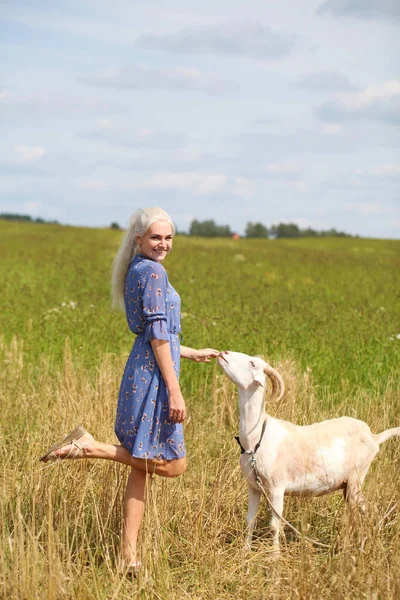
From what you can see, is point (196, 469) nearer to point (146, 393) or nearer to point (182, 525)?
point (182, 525)

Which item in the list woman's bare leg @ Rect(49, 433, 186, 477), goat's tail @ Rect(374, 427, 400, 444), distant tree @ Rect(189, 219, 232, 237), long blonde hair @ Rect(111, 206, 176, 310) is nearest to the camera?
woman's bare leg @ Rect(49, 433, 186, 477)

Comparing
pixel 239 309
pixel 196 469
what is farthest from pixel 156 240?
pixel 239 309

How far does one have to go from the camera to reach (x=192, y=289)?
17.3 metres

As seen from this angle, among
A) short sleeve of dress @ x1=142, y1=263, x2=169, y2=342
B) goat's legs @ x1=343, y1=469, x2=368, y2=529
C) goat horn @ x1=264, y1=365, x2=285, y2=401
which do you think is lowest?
goat's legs @ x1=343, y1=469, x2=368, y2=529

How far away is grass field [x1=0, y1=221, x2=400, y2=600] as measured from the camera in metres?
3.86

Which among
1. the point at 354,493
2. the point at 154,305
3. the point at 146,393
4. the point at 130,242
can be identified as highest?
the point at 130,242

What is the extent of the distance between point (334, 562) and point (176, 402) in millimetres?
1204

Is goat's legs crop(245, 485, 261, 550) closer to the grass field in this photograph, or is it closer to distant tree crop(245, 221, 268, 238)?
the grass field

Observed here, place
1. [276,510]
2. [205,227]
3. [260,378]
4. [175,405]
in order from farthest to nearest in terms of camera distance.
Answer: [205,227]
[276,510]
[260,378]
[175,405]

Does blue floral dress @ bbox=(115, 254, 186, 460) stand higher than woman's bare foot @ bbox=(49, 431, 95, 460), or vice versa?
blue floral dress @ bbox=(115, 254, 186, 460)

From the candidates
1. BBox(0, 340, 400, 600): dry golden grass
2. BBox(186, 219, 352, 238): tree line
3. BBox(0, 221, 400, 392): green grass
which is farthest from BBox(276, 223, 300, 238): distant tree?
BBox(0, 340, 400, 600): dry golden grass

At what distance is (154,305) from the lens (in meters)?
4.13

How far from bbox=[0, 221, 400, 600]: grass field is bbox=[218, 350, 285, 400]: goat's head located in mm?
745

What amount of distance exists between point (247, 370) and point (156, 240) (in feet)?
3.04
